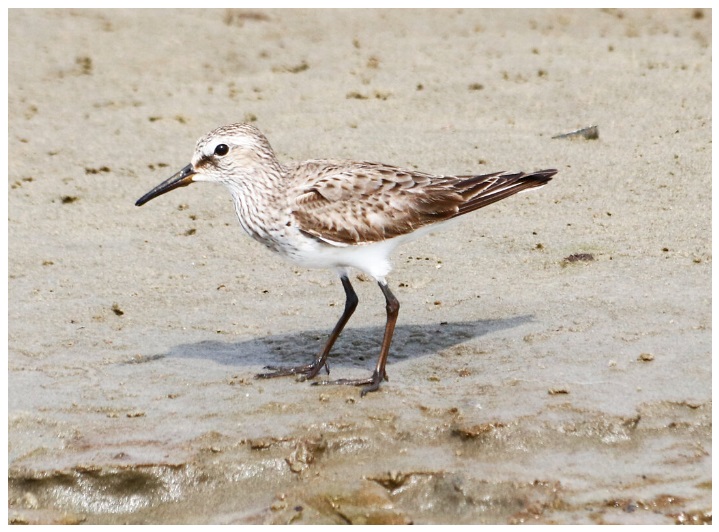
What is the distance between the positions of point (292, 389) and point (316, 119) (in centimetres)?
553

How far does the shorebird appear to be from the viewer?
25.0ft

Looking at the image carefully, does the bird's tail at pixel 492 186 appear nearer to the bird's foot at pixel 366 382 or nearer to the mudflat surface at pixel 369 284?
the mudflat surface at pixel 369 284

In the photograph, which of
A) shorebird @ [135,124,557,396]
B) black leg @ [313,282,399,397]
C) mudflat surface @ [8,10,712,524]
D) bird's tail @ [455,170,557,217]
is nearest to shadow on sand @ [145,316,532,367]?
mudflat surface @ [8,10,712,524]

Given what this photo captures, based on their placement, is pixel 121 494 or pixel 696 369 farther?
pixel 696 369

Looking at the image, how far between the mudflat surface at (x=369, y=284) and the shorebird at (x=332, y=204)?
77cm

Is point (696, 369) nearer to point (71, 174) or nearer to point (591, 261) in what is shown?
point (591, 261)

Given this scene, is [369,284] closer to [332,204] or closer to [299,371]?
[299,371]

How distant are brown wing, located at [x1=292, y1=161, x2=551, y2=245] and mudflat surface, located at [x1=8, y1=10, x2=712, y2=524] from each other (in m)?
1.00

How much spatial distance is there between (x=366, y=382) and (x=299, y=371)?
0.59 meters

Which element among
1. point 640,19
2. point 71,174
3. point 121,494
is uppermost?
point 640,19

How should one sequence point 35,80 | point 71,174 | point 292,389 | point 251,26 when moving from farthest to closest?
point 251,26
point 35,80
point 71,174
point 292,389

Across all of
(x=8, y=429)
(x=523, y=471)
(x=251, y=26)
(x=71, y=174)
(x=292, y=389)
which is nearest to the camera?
(x=523, y=471)

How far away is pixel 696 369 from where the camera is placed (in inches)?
289

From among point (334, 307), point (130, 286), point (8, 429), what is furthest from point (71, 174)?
point (8, 429)
